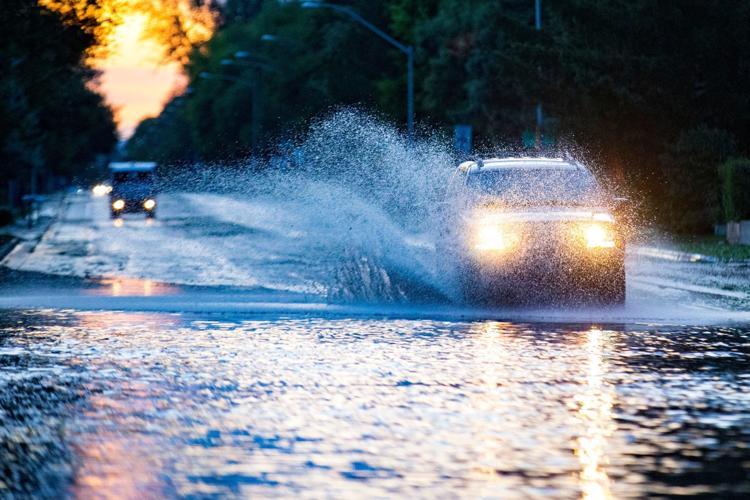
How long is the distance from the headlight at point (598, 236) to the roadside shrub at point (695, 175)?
2270 cm

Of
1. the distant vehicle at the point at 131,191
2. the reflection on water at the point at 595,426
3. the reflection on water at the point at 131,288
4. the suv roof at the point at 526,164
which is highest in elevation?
the distant vehicle at the point at 131,191

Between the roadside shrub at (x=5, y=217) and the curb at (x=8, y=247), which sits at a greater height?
the roadside shrub at (x=5, y=217)

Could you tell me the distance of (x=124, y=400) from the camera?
10617 millimetres

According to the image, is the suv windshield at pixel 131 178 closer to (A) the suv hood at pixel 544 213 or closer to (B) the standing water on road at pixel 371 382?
(B) the standing water on road at pixel 371 382

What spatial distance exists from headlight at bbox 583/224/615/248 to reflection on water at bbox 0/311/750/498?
2.45 meters

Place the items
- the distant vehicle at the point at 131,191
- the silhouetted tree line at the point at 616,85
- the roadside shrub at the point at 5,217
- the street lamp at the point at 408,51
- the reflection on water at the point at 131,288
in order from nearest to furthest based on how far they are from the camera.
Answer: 1. the reflection on water at the point at 131,288
2. the silhouetted tree line at the point at 616,85
3. the roadside shrub at the point at 5,217
4. the street lamp at the point at 408,51
5. the distant vehicle at the point at 131,191

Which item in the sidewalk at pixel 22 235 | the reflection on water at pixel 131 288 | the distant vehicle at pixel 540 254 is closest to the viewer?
the distant vehicle at pixel 540 254

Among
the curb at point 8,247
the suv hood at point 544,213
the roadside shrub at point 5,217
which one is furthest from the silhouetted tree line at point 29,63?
the suv hood at point 544,213

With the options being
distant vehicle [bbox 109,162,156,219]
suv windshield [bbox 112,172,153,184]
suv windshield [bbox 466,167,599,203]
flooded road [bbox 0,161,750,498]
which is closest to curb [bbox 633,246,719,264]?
flooded road [bbox 0,161,750,498]

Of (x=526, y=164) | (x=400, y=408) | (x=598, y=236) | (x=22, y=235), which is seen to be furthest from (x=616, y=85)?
(x=400, y=408)

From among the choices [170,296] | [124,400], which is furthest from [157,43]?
[124,400]

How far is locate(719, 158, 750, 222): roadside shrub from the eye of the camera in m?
35.1

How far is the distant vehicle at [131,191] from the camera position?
191 ft

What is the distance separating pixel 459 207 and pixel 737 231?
17614 mm
